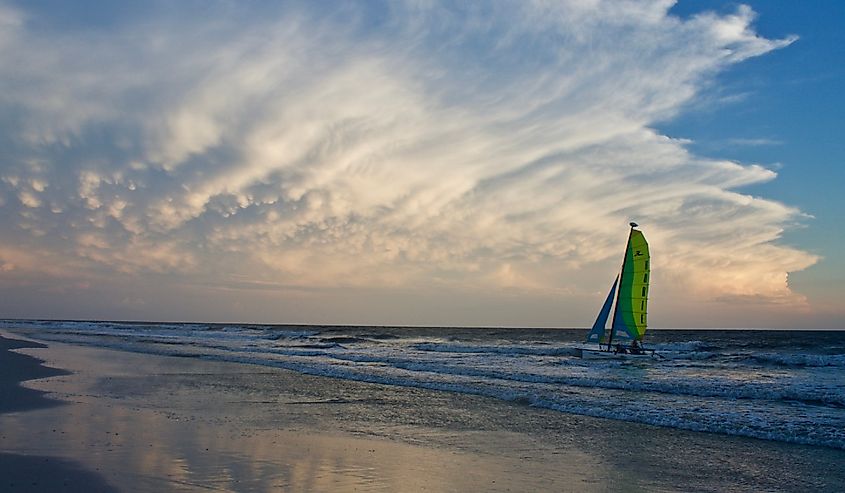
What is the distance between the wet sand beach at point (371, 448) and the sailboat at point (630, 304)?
85.3ft

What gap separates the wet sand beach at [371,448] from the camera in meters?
8.64

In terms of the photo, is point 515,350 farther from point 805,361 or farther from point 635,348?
point 805,361

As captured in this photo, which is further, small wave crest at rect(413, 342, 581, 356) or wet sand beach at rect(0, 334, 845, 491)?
small wave crest at rect(413, 342, 581, 356)

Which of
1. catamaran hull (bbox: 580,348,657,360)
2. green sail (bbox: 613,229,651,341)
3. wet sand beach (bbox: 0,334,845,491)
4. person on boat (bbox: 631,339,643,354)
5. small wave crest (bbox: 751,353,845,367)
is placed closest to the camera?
wet sand beach (bbox: 0,334,845,491)

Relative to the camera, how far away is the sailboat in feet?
132

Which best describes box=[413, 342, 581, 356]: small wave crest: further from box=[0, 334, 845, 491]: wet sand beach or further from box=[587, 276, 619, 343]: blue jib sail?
box=[0, 334, 845, 491]: wet sand beach

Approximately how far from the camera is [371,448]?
35.0ft

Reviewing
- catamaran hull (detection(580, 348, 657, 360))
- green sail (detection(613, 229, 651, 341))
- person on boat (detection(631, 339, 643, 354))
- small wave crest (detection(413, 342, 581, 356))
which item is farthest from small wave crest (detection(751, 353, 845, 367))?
small wave crest (detection(413, 342, 581, 356))

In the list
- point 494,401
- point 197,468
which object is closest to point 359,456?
point 197,468

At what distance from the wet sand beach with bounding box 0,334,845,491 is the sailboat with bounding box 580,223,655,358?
2601cm

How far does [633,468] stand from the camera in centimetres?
991

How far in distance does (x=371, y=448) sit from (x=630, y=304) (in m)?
34.2

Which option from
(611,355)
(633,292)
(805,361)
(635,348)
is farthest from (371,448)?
(805,361)

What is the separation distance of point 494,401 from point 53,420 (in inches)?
413
